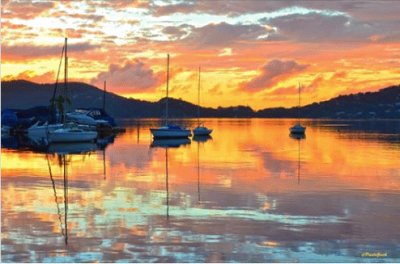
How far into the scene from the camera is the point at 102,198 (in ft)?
71.2

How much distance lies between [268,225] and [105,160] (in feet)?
79.5

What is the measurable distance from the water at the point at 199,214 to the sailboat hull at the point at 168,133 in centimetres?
3716

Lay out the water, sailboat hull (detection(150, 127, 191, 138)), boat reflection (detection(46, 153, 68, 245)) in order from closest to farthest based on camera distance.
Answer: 1. the water
2. boat reflection (detection(46, 153, 68, 245))
3. sailboat hull (detection(150, 127, 191, 138))

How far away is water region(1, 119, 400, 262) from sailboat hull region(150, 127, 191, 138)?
37.2 meters

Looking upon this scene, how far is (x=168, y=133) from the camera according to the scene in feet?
237


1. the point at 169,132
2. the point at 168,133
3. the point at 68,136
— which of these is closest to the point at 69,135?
the point at 68,136

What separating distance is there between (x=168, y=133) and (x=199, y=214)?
5427cm

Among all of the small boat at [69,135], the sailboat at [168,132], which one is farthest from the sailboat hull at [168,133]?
the small boat at [69,135]

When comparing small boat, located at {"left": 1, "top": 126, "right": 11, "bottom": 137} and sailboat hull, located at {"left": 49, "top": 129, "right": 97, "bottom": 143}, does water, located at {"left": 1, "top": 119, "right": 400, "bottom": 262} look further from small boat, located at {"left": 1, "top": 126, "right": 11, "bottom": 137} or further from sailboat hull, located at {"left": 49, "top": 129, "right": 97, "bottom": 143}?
small boat, located at {"left": 1, "top": 126, "right": 11, "bottom": 137}

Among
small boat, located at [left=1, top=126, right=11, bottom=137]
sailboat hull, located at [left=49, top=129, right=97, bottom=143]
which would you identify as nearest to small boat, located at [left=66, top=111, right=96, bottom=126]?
small boat, located at [left=1, top=126, right=11, bottom=137]

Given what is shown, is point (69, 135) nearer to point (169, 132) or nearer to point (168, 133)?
point (168, 133)

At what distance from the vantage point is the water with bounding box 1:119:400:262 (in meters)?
13.7

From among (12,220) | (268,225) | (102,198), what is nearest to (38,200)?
(102,198)

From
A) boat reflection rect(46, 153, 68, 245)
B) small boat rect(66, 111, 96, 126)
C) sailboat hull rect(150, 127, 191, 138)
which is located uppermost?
small boat rect(66, 111, 96, 126)
